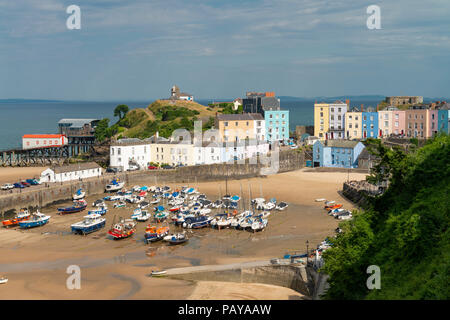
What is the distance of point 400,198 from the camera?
22469mm

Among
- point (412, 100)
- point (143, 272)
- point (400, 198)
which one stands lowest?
point (143, 272)

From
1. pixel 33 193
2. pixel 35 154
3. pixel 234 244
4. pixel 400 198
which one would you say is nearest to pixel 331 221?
pixel 234 244

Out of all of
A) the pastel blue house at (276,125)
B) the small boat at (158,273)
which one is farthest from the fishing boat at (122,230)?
the pastel blue house at (276,125)

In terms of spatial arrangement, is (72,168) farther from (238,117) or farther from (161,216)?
(238,117)

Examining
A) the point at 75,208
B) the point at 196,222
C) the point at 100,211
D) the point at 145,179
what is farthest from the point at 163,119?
the point at 196,222

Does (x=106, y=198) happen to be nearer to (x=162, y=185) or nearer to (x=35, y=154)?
(x=162, y=185)

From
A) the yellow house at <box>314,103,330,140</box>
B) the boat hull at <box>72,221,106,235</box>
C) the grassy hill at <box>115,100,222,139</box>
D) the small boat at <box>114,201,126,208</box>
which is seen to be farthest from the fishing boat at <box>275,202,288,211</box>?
the grassy hill at <box>115,100,222,139</box>

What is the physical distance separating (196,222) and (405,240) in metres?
21.0

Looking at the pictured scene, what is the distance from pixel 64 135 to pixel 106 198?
3490 cm

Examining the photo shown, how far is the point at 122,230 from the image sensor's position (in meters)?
34.3

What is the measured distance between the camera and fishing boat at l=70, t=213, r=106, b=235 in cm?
3547

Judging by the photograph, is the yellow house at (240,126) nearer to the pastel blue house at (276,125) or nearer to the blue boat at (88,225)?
the pastel blue house at (276,125)

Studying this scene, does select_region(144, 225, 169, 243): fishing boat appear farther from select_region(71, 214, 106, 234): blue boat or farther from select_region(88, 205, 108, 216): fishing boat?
select_region(88, 205, 108, 216): fishing boat

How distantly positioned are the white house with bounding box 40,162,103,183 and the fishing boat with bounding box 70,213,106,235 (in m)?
16.1
